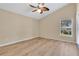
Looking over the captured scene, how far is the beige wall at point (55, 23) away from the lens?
18.6 ft

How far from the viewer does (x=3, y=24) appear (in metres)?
4.50

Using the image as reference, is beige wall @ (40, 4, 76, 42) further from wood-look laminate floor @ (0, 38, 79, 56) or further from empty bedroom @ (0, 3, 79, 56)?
→ wood-look laminate floor @ (0, 38, 79, 56)

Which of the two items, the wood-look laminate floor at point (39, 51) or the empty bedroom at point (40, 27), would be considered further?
the empty bedroom at point (40, 27)

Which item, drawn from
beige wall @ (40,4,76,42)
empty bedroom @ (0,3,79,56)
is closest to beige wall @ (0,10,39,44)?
empty bedroom @ (0,3,79,56)

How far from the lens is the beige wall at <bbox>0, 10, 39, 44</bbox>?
453cm

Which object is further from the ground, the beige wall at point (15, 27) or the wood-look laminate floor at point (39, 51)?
the beige wall at point (15, 27)

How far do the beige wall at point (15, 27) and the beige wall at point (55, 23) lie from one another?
1.82 ft

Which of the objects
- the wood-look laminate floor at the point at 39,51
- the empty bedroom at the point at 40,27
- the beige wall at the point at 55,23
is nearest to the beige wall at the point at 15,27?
the empty bedroom at the point at 40,27

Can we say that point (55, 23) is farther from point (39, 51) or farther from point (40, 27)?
point (39, 51)

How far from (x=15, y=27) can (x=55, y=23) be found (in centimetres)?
239

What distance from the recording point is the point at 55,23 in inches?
251

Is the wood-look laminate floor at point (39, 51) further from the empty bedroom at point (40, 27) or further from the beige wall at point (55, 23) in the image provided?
the beige wall at point (55, 23)

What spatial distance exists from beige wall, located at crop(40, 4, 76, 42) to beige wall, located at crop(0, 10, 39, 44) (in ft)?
1.82

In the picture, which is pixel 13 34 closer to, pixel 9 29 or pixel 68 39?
pixel 9 29
